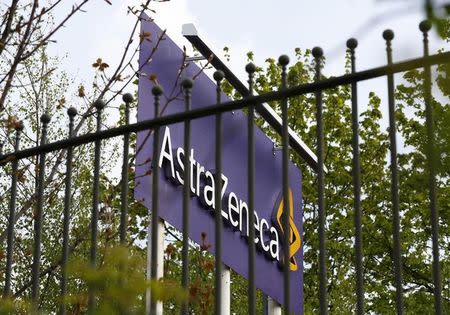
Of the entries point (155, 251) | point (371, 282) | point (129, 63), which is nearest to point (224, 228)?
point (129, 63)

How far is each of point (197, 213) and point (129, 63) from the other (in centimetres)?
238

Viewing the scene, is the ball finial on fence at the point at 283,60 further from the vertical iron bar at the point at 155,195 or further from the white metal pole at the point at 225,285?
the white metal pole at the point at 225,285

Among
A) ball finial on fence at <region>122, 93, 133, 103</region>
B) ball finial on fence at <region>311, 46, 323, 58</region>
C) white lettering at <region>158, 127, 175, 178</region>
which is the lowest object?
ball finial on fence at <region>311, 46, 323, 58</region>

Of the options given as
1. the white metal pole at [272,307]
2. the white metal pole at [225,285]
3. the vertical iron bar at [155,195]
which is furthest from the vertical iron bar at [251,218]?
the white metal pole at [272,307]

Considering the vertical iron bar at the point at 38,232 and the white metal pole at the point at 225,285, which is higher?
the white metal pole at the point at 225,285

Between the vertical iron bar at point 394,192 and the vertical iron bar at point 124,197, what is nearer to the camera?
the vertical iron bar at point 394,192

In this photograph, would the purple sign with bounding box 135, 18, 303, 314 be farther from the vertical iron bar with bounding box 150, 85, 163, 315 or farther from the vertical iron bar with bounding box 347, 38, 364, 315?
the vertical iron bar with bounding box 347, 38, 364, 315

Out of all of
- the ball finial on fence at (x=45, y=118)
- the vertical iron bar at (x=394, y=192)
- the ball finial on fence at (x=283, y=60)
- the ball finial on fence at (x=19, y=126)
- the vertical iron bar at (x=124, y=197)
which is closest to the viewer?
the vertical iron bar at (x=394, y=192)

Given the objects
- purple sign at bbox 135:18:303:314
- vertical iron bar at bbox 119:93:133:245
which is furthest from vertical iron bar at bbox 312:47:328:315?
purple sign at bbox 135:18:303:314

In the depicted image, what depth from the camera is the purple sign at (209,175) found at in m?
7.22

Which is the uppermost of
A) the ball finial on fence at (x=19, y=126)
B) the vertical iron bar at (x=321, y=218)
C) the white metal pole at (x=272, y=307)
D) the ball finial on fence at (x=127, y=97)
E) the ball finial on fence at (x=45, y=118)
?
the white metal pole at (x=272, y=307)

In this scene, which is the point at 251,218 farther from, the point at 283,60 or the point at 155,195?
the point at 283,60

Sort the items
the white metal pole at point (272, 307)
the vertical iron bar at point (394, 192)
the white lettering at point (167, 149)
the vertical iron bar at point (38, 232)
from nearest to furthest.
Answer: the vertical iron bar at point (394, 192)
the vertical iron bar at point (38, 232)
the white lettering at point (167, 149)
the white metal pole at point (272, 307)

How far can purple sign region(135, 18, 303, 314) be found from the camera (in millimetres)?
7219
